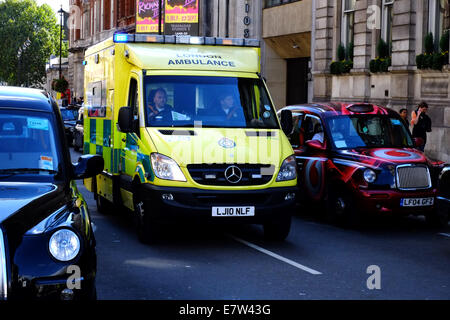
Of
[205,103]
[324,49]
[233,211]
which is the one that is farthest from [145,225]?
[324,49]

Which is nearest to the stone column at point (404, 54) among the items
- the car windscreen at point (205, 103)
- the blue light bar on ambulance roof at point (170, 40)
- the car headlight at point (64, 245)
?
the blue light bar on ambulance roof at point (170, 40)

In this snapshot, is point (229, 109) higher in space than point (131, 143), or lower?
higher

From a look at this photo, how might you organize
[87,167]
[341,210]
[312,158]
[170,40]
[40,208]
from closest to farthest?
1. [40,208]
2. [87,167]
3. [170,40]
4. [341,210]
5. [312,158]

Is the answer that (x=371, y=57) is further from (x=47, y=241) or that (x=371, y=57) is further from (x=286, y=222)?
(x=47, y=241)

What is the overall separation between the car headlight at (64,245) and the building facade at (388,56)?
17555mm

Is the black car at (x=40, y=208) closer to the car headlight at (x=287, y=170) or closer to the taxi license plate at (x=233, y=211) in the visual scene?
the taxi license plate at (x=233, y=211)

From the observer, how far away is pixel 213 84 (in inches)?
414

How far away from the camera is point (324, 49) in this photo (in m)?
28.9

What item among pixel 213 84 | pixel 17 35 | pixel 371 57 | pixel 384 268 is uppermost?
pixel 17 35

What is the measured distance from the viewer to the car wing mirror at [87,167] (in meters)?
6.46

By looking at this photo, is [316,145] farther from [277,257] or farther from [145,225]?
[145,225]

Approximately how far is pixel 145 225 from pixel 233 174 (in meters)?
1.28
